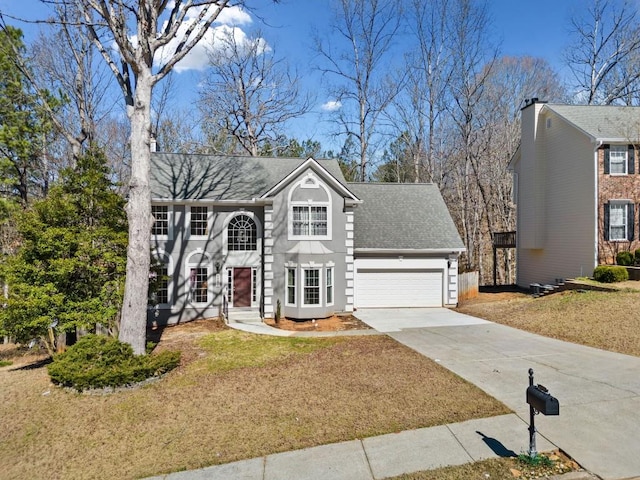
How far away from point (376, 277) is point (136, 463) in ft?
45.4

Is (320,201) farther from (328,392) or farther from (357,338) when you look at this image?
(328,392)

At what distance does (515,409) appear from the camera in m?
6.42

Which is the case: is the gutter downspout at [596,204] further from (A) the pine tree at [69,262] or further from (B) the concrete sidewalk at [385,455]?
(A) the pine tree at [69,262]

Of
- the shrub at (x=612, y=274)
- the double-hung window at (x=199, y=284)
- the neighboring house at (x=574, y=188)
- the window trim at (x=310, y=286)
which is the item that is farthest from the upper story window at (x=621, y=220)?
the double-hung window at (x=199, y=284)

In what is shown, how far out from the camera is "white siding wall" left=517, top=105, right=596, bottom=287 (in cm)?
1850

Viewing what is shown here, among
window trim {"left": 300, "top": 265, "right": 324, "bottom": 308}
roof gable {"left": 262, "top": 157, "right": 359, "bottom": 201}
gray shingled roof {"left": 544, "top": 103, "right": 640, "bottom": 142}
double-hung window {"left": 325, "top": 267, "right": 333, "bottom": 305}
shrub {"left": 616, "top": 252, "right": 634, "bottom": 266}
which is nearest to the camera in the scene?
window trim {"left": 300, "top": 265, "right": 324, "bottom": 308}

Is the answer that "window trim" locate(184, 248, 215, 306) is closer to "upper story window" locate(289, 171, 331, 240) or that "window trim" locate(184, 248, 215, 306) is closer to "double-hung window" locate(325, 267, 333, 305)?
"upper story window" locate(289, 171, 331, 240)

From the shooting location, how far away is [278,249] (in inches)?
628

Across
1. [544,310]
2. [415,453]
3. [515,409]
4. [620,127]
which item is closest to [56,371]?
[415,453]

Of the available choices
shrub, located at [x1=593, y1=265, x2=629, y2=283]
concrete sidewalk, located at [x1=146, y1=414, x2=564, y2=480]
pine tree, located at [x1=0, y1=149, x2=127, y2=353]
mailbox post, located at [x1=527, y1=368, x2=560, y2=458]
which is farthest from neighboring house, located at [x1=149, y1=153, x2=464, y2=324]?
mailbox post, located at [x1=527, y1=368, x2=560, y2=458]

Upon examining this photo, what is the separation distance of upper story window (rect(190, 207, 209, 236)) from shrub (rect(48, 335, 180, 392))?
8008 mm

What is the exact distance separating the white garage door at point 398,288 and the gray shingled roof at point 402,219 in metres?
1.34

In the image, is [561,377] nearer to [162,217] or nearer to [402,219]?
[402,219]

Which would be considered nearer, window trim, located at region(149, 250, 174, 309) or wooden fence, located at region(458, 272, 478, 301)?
window trim, located at region(149, 250, 174, 309)
